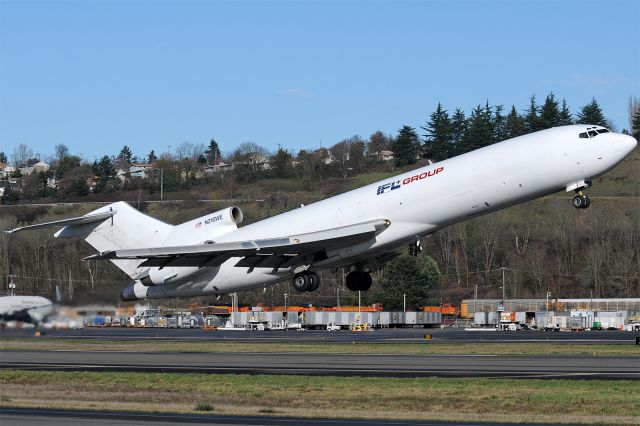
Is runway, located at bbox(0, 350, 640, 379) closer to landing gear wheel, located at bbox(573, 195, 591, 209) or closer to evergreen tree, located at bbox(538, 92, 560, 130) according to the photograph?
landing gear wheel, located at bbox(573, 195, 591, 209)

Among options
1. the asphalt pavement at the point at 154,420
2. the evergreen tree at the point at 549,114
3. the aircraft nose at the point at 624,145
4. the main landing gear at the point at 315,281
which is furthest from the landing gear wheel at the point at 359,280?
→ the evergreen tree at the point at 549,114

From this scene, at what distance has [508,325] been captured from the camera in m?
96.3

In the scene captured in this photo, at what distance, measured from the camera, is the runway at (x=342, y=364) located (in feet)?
131

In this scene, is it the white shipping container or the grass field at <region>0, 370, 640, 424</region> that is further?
the white shipping container

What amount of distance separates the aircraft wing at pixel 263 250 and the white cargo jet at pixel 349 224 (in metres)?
0.05

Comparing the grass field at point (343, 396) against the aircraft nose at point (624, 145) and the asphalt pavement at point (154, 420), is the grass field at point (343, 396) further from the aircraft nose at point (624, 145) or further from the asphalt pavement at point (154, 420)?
the aircraft nose at point (624, 145)

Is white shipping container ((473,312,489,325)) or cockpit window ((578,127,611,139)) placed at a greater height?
cockpit window ((578,127,611,139))

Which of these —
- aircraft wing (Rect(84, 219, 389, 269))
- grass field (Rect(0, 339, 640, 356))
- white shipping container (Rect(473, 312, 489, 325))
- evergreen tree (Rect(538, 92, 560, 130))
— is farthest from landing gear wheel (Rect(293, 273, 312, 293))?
evergreen tree (Rect(538, 92, 560, 130))

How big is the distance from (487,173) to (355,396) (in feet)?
45.9

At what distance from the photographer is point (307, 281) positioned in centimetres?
4891

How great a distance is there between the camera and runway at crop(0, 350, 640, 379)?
4003cm

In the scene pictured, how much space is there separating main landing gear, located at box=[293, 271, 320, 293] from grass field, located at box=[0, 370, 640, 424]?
10.1m

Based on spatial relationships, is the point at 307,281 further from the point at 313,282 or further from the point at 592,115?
the point at 592,115

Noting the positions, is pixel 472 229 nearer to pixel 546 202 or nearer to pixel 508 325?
pixel 546 202
